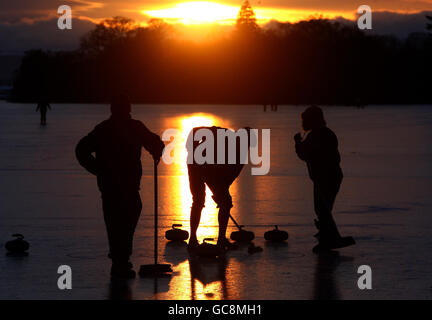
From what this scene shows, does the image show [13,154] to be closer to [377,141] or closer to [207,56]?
[377,141]

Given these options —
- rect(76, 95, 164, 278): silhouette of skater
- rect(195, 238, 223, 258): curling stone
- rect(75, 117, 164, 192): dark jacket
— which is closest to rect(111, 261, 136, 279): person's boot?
rect(76, 95, 164, 278): silhouette of skater

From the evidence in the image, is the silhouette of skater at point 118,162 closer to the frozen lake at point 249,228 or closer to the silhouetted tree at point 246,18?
the frozen lake at point 249,228

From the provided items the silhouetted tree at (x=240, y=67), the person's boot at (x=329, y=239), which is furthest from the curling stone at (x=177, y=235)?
the silhouetted tree at (x=240, y=67)

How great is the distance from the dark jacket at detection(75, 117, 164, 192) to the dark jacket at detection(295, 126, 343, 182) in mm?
2202

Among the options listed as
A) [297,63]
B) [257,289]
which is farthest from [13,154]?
[297,63]

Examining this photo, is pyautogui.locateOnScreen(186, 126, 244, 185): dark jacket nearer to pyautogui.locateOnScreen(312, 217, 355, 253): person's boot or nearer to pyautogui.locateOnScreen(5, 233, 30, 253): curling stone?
pyautogui.locateOnScreen(312, 217, 355, 253): person's boot

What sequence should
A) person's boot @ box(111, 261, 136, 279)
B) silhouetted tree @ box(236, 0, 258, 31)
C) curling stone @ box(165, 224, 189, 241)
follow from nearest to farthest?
1. person's boot @ box(111, 261, 136, 279)
2. curling stone @ box(165, 224, 189, 241)
3. silhouetted tree @ box(236, 0, 258, 31)

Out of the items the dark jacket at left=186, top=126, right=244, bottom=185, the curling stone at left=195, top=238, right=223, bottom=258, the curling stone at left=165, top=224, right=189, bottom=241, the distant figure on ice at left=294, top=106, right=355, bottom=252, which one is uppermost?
the distant figure on ice at left=294, top=106, right=355, bottom=252

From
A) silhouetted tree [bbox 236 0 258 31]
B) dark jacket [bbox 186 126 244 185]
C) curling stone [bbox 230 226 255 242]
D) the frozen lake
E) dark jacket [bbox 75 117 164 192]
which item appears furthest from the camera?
silhouetted tree [bbox 236 0 258 31]

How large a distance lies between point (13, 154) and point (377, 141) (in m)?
12.4

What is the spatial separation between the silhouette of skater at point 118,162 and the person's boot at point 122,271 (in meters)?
0.02

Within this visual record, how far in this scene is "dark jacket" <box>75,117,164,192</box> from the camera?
784cm
